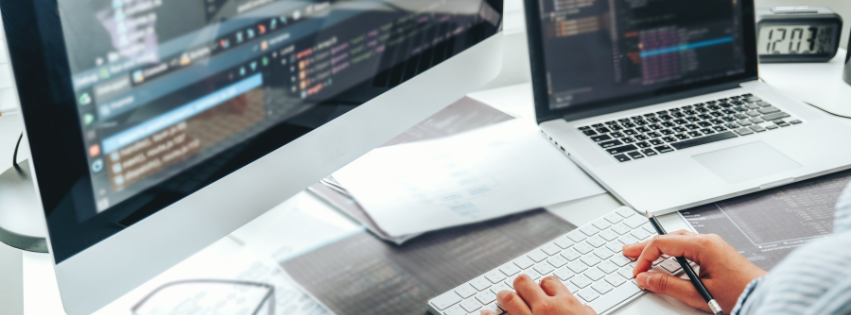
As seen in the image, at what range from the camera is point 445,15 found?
67 cm

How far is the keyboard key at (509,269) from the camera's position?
586mm

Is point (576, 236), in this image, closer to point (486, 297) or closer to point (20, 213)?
point (486, 297)

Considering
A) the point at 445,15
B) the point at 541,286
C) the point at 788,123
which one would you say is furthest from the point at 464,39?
the point at 788,123

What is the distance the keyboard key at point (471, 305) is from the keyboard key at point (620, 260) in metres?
0.17

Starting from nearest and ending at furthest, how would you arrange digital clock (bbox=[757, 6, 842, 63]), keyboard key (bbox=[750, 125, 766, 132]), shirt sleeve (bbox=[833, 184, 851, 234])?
shirt sleeve (bbox=[833, 184, 851, 234]) < keyboard key (bbox=[750, 125, 766, 132]) < digital clock (bbox=[757, 6, 842, 63])

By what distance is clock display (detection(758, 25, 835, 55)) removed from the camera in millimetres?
1133

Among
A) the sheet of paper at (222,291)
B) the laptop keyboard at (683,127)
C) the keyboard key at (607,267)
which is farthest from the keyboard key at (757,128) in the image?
the sheet of paper at (222,291)

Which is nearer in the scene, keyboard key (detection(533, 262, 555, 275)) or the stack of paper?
keyboard key (detection(533, 262, 555, 275))

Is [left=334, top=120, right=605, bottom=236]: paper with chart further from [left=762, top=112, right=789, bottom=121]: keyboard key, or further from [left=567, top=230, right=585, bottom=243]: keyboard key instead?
[left=762, top=112, right=789, bottom=121]: keyboard key

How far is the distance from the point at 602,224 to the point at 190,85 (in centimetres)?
47

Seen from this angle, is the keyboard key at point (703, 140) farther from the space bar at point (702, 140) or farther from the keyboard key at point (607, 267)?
the keyboard key at point (607, 267)

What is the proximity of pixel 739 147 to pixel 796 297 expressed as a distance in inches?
22.7

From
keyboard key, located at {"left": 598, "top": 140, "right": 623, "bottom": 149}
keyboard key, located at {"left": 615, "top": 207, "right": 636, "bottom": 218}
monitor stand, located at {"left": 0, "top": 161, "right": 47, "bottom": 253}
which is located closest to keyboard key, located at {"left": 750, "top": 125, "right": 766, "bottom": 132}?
keyboard key, located at {"left": 598, "top": 140, "right": 623, "bottom": 149}

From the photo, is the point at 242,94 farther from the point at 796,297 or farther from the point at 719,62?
the point at 719,62
